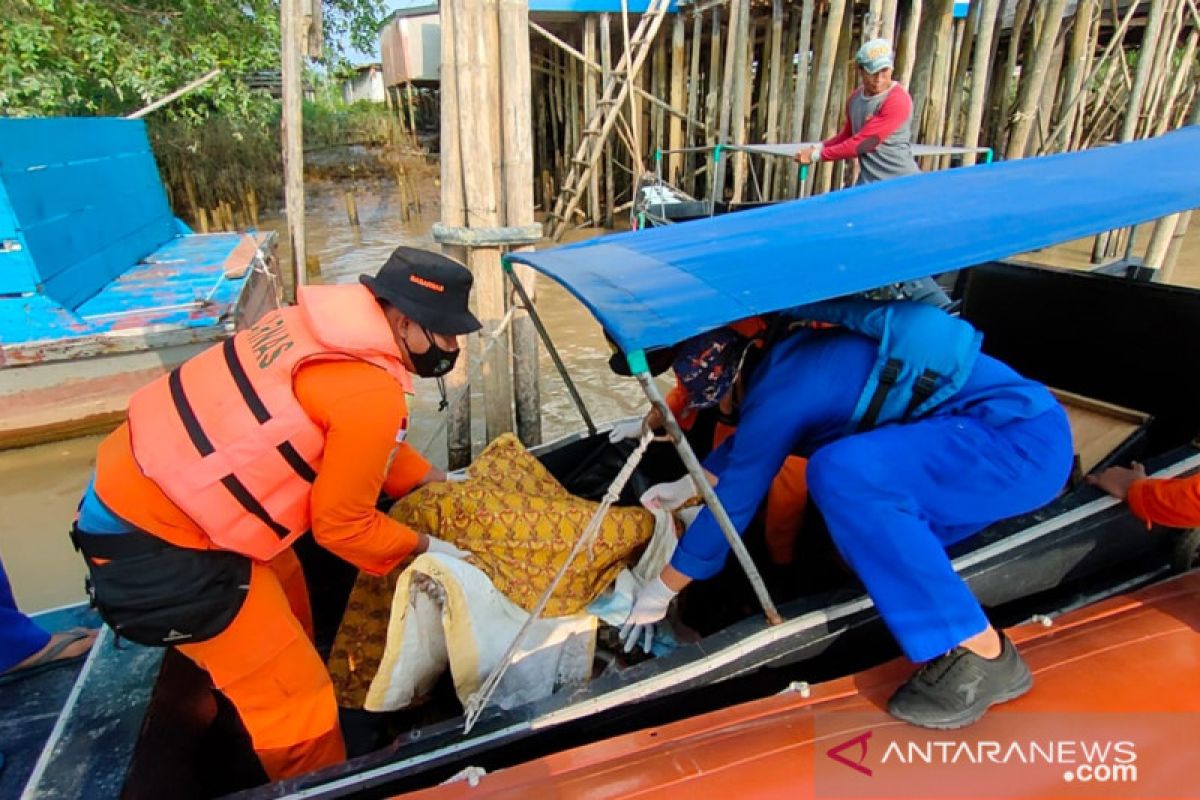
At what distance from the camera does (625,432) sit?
2.86 meters

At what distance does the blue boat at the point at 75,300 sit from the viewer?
4.44m

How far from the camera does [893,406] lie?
1674 mm

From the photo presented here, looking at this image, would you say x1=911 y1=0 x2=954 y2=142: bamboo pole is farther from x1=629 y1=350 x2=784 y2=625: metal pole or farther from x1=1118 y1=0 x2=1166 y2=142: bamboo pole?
x1=629 y1=350 x2=784 y2=625: metal pole

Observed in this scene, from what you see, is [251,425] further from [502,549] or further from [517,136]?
[517,136]

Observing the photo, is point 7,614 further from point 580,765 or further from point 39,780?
point 580,765

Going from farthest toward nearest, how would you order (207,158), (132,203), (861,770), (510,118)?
(207,158) < (132,203) < (510,118) < (861,770)

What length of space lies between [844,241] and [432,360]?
1.07m

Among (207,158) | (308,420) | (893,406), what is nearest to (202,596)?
(308,420)

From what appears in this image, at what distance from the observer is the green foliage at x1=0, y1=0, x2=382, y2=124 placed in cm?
645

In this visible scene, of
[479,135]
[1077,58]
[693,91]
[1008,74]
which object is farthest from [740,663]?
[1008,74]

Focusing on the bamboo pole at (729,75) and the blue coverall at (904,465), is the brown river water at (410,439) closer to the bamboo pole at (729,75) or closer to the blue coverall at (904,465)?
the blue coverall at (904,465)

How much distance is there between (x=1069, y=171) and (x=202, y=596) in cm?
274

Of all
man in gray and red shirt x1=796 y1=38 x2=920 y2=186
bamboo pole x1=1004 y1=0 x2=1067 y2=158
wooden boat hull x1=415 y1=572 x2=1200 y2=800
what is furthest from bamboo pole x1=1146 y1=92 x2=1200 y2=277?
wooden boat hull x1=415 y1=572 x2=1200 y2=800

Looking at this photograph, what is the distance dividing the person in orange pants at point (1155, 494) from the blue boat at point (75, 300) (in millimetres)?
5067
